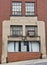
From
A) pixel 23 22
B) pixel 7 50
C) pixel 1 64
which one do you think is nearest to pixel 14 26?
pixel 23 22

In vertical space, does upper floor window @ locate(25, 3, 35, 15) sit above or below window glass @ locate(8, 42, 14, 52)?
above

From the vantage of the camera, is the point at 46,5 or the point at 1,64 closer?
the point at 1,64

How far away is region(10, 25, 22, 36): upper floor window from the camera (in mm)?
35188

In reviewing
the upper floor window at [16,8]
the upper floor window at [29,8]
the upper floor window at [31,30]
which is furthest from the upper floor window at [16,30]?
the upper floor window at [29,8]

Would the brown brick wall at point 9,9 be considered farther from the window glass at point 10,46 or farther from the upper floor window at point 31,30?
the window glass at point 10,46

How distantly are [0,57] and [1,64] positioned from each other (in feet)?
9.67

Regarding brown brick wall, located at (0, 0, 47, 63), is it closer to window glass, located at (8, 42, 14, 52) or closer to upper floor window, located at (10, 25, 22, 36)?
upper floor window, located at (10, 25, 22, 36)

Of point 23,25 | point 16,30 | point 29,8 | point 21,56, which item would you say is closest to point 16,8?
point 29,8

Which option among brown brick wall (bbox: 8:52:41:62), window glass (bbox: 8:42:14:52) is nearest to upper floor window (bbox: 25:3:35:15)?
window glass (bbox: 8:42:14:52)

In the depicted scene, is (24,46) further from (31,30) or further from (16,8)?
(16,8)

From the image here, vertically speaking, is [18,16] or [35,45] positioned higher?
[18,16]

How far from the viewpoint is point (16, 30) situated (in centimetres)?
3541

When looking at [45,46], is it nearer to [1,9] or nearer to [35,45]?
[35,45]

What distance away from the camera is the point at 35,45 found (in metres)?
35.4
